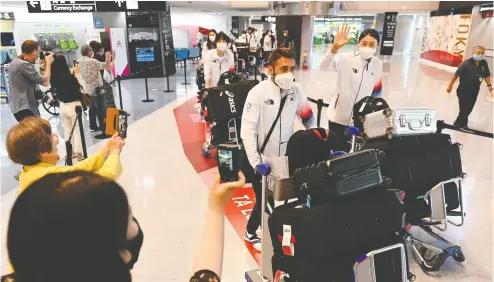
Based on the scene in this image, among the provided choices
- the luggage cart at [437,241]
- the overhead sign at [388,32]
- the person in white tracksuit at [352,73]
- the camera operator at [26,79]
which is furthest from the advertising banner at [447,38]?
the camera operator at [26,79]

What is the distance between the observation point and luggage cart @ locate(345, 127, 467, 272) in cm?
261

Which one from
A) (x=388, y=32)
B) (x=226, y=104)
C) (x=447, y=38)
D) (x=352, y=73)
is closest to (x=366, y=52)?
(x=352, y=73)

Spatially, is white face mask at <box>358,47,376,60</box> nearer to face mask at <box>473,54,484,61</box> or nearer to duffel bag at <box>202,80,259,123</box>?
duffel bag at <box>202,80,259,123</box>

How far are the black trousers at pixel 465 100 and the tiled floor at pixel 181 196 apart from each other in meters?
0.57

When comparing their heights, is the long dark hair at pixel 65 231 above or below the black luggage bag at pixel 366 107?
above

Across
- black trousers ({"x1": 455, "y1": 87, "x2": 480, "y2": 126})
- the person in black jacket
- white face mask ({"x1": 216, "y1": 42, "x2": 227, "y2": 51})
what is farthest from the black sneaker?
black trousers ({"x1": 455, "y1": 87, "x2": 480, "y2": 126})

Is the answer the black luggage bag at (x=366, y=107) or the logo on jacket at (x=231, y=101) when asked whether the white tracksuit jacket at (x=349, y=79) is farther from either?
the logo on jacket at (x=231, y=101)

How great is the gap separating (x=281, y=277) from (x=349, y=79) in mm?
2409

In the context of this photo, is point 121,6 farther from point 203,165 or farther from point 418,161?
point 418,161

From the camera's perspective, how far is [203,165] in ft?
16.7

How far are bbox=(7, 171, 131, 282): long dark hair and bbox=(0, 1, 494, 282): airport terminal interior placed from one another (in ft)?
0.46

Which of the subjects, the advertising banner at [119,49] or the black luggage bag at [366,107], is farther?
the advertising banner at [119,49]

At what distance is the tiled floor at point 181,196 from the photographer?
9.63 feet

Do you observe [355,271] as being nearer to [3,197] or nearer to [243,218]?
[243,218]
